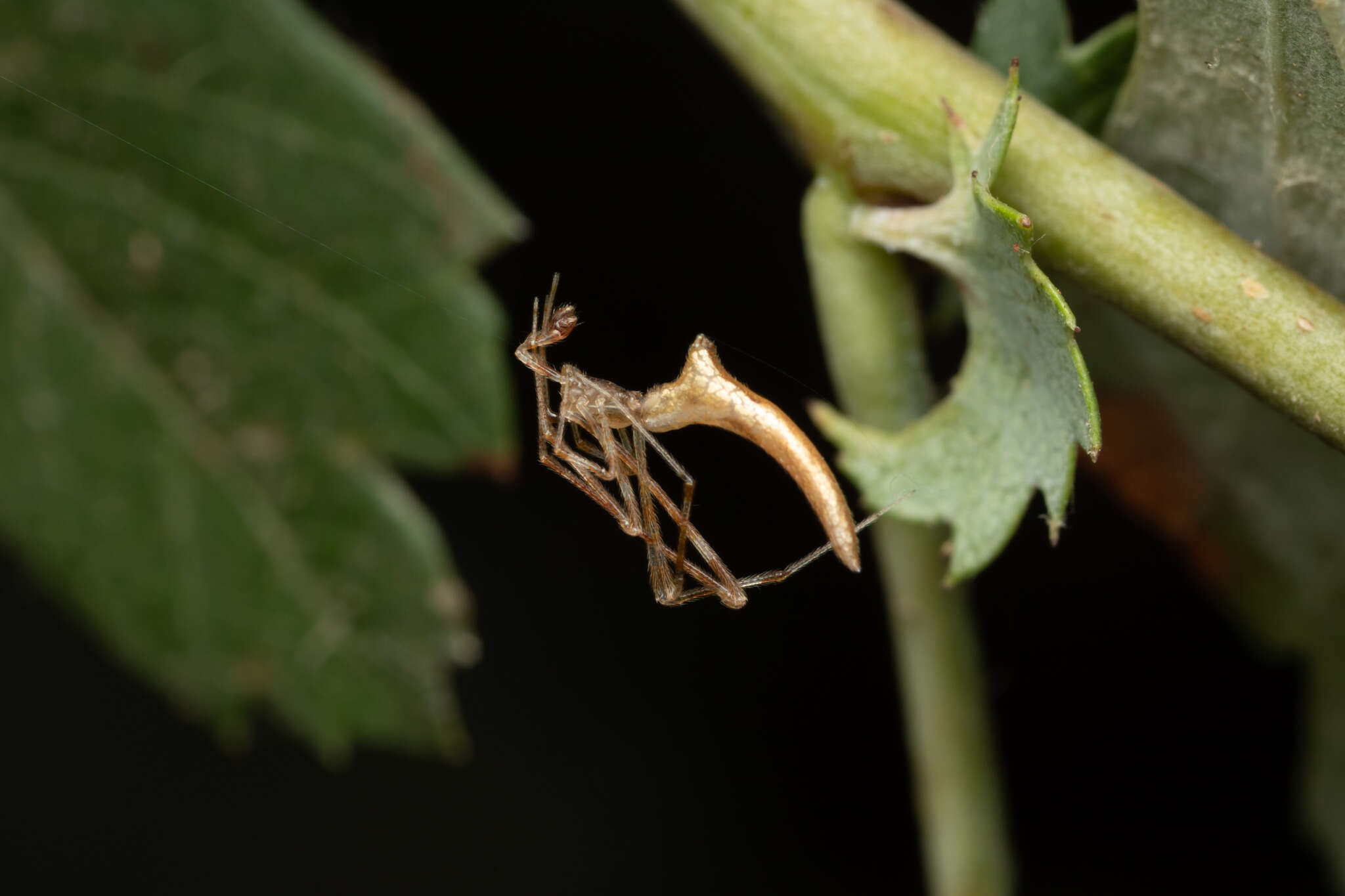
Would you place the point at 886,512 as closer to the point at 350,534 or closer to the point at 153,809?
the point at 350,534

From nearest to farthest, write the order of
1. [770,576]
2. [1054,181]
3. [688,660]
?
1. [1054,181]
2. [770,576]
3. [688,660]

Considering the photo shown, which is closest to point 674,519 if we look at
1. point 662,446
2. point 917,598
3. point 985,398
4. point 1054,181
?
point 662,446

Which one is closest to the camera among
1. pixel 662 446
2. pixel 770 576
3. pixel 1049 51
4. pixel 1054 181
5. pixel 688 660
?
pixel 1054 181

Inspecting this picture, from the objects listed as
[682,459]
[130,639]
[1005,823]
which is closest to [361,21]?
[682,459]

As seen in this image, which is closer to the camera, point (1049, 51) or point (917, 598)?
point (1049, 51)

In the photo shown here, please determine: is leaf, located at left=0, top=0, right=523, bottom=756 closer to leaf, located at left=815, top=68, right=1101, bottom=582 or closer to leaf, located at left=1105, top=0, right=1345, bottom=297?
leaf, located at left=815, top=68, right=1101, bottom=582

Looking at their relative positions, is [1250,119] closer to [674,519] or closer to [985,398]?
[985,398]

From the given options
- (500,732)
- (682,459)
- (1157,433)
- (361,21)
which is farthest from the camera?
(500,732)
